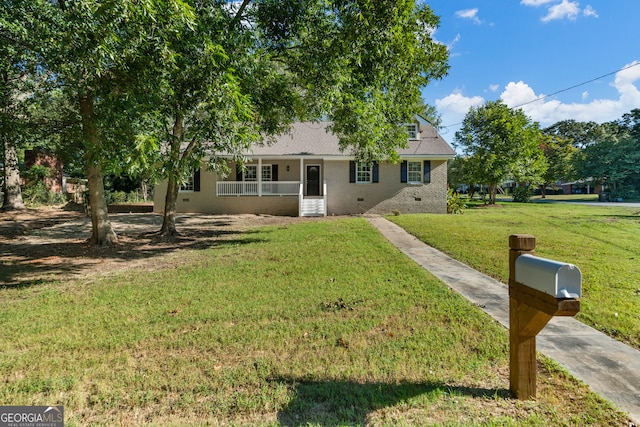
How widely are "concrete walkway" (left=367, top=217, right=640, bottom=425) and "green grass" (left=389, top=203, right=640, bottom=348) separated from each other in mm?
314

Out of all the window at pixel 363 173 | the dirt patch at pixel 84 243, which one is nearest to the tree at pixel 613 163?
the window at pixel 363 173

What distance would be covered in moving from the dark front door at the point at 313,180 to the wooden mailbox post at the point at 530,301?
1786 cm

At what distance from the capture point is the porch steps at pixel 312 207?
1847 centimetres

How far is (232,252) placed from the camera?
8.94 metres

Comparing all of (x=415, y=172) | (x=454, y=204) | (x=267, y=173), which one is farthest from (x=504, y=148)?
(x=267, y=173)

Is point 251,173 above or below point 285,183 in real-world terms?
above

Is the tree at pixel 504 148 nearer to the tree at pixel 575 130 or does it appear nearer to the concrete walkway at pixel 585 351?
the concrete walkway at pixel 585 351

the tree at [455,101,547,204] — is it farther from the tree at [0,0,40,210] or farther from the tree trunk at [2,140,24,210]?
the tree trunk at [2,140,24,210]

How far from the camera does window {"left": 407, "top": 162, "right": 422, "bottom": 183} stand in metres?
19.5

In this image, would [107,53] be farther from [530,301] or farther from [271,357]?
[530,301]

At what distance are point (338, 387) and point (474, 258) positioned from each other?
222 inches

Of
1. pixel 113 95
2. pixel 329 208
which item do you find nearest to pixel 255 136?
pixel 113 95

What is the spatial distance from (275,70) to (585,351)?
8.70 meters

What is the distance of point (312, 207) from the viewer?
61.0 ft
